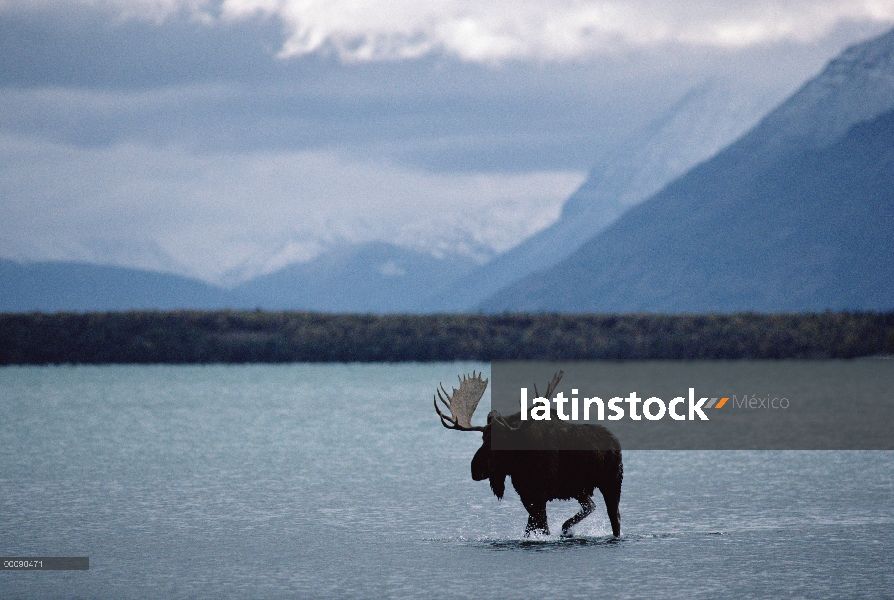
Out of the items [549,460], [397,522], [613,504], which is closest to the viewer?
[549,460]

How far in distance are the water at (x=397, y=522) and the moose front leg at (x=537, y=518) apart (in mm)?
198

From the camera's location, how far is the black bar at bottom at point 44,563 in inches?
773

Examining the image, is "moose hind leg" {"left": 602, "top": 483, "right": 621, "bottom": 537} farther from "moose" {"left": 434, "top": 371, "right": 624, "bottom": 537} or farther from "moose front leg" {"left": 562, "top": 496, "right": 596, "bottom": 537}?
"moose front leg" {"left": 562, "top": 496, "right": 596, "bottom": 537}

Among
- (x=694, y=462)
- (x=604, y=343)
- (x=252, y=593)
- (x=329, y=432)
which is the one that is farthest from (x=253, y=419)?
(x=604, y=343)

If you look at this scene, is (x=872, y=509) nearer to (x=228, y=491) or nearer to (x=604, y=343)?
(x=228, y=491)

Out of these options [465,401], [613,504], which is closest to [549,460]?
[613,504]

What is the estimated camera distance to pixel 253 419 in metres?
55.0

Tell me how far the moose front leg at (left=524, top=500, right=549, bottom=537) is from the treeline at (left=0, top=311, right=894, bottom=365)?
360 ft

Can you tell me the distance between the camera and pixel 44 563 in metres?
19.9

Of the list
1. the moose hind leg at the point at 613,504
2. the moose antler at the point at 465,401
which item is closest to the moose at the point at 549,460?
the moose hind leg at the point at 613,504

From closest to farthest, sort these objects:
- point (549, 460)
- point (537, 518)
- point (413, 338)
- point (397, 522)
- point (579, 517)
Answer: point (549, 460), point (537, 518), point (579, 517), point (397, 522), point (413, 338)

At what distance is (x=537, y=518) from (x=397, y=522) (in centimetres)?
363

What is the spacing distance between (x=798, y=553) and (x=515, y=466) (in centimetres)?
448

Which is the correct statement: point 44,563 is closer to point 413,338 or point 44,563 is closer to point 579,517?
point 579,517
